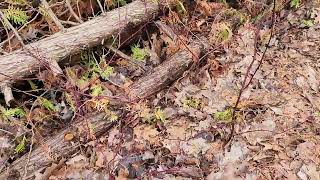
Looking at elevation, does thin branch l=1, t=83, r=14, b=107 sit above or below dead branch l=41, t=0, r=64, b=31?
below

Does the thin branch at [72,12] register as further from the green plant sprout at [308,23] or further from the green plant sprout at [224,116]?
the green plant sprout at [308,23]

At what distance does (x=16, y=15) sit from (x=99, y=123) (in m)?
1.56

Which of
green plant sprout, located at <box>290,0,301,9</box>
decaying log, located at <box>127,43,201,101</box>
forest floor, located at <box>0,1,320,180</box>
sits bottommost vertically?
forest floor, located at <box>0,1,320,180</box>

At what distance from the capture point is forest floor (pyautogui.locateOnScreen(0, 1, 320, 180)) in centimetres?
334

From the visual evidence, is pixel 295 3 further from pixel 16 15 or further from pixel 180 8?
pixel 16 15

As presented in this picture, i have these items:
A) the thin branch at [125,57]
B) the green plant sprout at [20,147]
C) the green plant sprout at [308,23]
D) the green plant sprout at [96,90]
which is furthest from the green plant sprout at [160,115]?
the green plant sprout at [308,23]

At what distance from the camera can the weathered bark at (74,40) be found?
12.4 feet

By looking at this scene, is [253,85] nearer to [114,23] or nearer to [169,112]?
[169,112]

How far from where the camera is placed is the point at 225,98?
3965mm

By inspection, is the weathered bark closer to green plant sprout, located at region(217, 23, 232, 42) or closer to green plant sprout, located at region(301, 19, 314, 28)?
green plant sprout, located at region(217, 23, 232, 42)

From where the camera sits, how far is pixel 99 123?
12.1 feet

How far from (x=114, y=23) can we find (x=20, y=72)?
1154mm

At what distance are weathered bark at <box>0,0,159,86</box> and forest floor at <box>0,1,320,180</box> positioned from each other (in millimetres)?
328

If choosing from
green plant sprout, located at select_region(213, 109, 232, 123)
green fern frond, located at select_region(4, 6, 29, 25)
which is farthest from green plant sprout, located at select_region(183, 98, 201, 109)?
green fern frond, located at select_region(4, 6, 29, 25)
